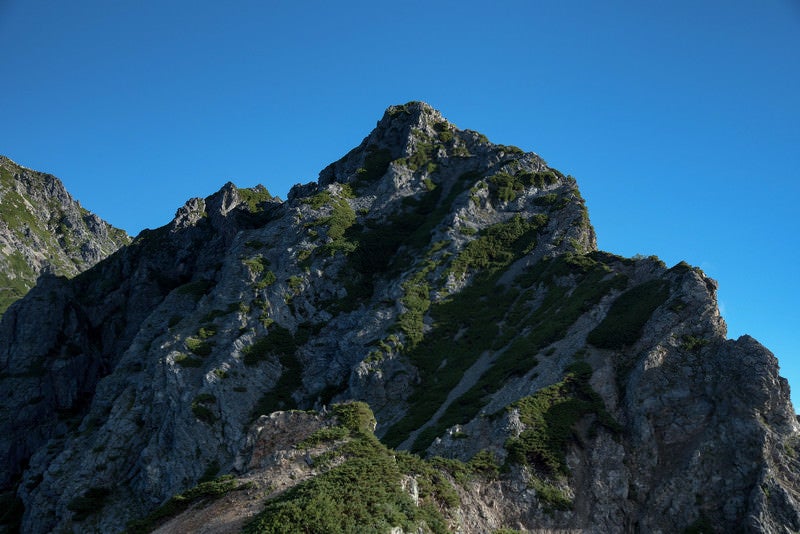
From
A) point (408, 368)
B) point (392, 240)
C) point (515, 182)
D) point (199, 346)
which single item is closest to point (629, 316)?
point (408, 368)

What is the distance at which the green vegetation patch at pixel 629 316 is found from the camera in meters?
47.7

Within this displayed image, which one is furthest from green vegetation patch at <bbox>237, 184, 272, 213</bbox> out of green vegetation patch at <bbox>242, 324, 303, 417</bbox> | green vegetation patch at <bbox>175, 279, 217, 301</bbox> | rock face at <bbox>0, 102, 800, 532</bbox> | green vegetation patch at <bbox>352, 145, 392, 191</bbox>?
green vegetation patch at <bbox>242, 324, 303, 417</bbox>

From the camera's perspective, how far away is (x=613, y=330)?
48.7 meters

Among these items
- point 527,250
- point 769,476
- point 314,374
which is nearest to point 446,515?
point 769,476

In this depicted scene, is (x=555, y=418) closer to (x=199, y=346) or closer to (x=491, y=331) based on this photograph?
(x=491, y=331)

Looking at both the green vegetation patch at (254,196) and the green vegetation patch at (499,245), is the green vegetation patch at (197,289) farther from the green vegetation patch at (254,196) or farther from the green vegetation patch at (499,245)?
the green vegetation patch at (499,245)

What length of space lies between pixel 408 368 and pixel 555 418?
20809 millimetres

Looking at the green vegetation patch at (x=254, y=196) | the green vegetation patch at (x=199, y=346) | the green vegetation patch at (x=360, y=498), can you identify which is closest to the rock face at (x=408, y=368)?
the green vegetation patch at (x=360, y=498)

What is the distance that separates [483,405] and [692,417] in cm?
1542

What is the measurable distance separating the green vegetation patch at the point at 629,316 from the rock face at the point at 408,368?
239 mm

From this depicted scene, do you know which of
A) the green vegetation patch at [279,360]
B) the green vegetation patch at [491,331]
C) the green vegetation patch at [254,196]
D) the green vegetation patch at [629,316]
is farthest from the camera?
the green vegetation patch at [254,196]

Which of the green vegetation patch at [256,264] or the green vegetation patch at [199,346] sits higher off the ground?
the green vegetation patch at [256,264]

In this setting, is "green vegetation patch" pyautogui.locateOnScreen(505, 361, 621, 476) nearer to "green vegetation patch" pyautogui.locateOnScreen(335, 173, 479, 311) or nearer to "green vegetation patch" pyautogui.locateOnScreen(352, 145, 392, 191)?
"green vegetation patch" pyautogui.locateOnScreen(335, 173, 479, 311)

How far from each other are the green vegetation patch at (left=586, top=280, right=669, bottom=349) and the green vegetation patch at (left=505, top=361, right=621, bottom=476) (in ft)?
12.8
